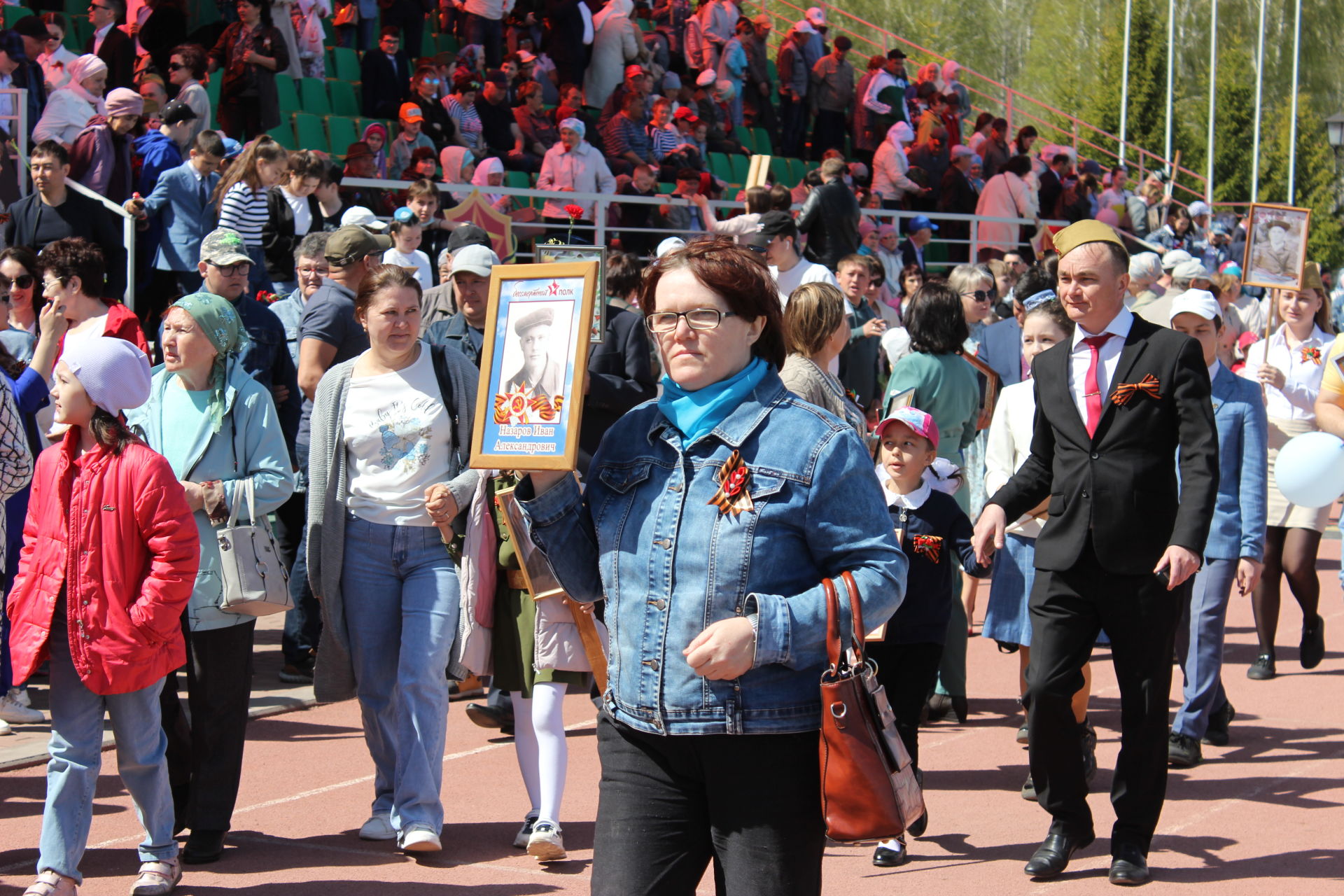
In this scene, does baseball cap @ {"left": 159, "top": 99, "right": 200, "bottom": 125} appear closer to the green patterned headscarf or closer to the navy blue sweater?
the green patterned headscarf

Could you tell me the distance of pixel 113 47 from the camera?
44.8 feet

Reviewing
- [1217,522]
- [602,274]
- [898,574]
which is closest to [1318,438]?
[1217,522]

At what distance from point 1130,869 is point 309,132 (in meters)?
12.3

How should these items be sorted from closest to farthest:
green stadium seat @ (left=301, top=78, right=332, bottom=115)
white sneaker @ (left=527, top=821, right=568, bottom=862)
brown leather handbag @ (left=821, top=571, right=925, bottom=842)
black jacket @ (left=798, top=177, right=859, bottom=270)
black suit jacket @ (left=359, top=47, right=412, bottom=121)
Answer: brown leather handbag @ (left=821, top=571, right=925, bottom=842) → white sneaker @ (left=527, top=821, right=568, bottom=862) → black jacket @ (left=798, top=177, right=859, bottom=270) → green stadium seat @ (left=301, top=78, right=332, bottom=115) → black suit jacket @ (left=359, top=47, right=412, bottom=121)

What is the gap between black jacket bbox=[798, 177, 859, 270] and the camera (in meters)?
12.1

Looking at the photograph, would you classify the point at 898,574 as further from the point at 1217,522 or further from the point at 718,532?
the point at 1217,522

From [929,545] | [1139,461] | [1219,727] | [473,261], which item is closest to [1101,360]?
[1139,461]

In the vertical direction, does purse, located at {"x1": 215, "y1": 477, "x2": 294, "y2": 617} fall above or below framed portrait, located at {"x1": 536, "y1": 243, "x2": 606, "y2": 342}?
below

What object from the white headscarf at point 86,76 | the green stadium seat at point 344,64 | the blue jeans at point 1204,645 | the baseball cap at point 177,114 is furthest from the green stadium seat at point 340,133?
the blue jeans at point 1204,645

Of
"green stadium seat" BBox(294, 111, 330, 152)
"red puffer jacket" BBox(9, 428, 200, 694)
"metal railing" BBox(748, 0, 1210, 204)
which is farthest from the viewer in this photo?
"metal railing" BBox(748, 0, 1210, 204)

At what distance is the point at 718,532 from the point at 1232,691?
639cm

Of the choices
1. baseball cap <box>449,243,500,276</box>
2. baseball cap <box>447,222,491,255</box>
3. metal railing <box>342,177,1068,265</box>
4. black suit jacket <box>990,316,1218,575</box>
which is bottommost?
black suit jacket <box>990,316,1218,575</box>

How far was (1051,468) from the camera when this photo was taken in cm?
560

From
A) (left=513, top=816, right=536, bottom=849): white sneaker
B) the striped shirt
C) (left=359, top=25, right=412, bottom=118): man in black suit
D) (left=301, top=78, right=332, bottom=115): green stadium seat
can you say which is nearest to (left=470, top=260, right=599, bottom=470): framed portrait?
(left=513, top=816, right=536, bottom=849): white sneaker
